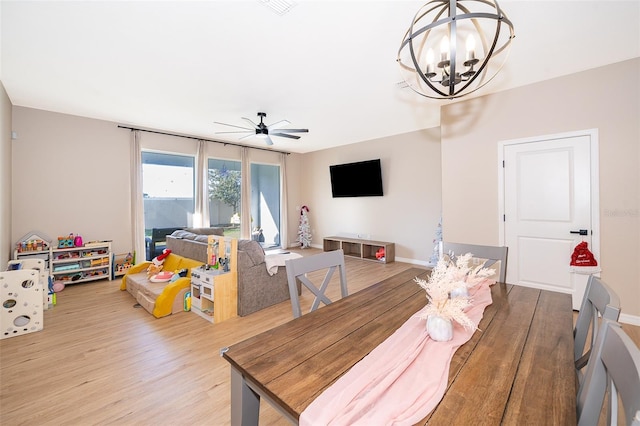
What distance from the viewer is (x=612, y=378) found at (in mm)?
705

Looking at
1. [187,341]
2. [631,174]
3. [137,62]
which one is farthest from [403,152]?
[187,341]

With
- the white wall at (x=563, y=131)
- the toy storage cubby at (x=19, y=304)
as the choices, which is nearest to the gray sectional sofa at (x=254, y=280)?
the toy storage cubby at (x=19, y=304)

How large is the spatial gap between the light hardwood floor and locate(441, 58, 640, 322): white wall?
3.12ft

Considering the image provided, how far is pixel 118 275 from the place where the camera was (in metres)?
4.69

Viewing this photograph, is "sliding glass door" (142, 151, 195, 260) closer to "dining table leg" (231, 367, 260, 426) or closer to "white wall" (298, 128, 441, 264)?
"white wall" (298, 128, 441, 264)

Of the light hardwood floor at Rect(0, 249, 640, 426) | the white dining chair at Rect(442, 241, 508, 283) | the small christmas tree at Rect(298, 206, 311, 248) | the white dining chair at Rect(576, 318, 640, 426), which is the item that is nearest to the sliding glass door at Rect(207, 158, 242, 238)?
the small christmas tree at Rect(298, 206, 311, 248)

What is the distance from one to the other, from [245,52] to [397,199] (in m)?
4.35

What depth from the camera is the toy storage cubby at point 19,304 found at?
2.65 meters

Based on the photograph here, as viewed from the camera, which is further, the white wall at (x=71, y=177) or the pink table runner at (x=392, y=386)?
the white wall at (x=71, y=177)

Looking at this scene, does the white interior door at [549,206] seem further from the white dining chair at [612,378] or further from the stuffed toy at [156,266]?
the stuffed toy at [156,266]

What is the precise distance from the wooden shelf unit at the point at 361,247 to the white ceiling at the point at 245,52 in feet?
9.69

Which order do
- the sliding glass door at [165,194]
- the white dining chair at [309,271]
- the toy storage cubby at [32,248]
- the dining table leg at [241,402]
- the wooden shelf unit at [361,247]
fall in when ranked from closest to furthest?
the dining table leg at [241,402] < the white dining chair at [309,271] < the toy storage cubby at [32,248] < the sliding glass door at [165,194] < the wooden shelf unit at [361,247]

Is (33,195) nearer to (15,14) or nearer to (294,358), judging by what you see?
(15,14)

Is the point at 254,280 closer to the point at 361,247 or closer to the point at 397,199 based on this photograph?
the point at 361,247
